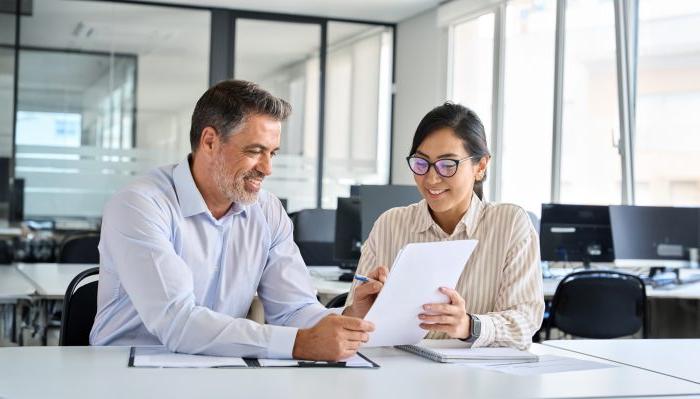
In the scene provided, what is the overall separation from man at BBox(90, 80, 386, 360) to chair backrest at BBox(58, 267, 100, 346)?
18 centimetres

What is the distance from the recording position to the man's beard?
245 cm

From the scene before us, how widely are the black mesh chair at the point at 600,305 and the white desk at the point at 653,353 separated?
2.26 metres

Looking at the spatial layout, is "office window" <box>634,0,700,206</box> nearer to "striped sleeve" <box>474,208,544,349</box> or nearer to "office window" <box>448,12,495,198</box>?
"office window" <box>448,12,495,198</box>

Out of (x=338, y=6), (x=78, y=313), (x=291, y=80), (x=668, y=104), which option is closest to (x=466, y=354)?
(x=78, y=313)

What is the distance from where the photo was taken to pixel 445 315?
2.29 meters

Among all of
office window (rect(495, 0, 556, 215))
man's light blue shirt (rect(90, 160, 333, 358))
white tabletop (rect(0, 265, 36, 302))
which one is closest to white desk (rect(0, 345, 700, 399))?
man's light blue shirt (rect(90, 160, 333, 358))

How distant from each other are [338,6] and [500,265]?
7270mm

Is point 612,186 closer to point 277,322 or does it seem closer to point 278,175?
point 278,175

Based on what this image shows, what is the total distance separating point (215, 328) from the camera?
2150mm

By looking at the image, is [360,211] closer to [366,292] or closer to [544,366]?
[366,292]

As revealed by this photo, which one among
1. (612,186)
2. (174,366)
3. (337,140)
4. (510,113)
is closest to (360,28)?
(337,140)

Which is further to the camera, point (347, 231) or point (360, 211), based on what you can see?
point (347, 231)

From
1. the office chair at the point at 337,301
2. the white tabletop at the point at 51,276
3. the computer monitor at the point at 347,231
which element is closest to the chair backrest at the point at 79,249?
the white tabletop at the point at 51,276

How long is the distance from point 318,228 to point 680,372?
4125 mm
